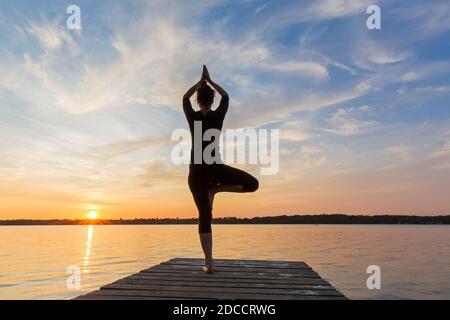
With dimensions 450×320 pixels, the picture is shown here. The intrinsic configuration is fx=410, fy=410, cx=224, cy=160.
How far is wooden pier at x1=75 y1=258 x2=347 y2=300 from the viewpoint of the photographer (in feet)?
20.9

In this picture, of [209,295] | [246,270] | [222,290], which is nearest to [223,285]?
[222,290]

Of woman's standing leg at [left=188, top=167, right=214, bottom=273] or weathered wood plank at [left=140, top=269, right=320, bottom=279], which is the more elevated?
woman's standing leg at [left=188, top=167, right=214, bottom=273]

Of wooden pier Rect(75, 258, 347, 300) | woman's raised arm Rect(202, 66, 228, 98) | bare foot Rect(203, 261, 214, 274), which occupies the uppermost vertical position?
woman's raised arm Rect(202, 66, 228, 98)

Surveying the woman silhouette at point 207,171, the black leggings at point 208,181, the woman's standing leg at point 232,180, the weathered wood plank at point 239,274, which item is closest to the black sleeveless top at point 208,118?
the woman silhouette at point 207,171

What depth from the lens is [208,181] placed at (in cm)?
762

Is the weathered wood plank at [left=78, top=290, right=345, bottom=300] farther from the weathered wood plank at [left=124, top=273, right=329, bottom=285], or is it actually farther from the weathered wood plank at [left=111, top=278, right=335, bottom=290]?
the weathered wood plank at [left=124, top=273, right=329, bottom=285]

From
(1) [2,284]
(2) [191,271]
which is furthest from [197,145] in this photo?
(1) [2,284]

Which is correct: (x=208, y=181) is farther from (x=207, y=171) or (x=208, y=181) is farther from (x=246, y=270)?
(x=246, y=270)

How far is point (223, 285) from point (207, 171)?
2.04 m

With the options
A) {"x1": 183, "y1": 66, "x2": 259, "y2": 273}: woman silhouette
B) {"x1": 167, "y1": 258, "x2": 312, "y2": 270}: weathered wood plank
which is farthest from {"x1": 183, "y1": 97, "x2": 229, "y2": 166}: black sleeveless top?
{"x1": 167, "y1": 258, "x2": 312, "y2": 270}: weathered wood plank

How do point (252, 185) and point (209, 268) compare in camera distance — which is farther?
point (209, 268)

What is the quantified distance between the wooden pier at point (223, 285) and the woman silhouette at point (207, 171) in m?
0.87

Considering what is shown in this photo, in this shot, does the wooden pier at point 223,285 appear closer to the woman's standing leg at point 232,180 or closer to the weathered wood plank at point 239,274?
the weathered wood plank at point 239,274
